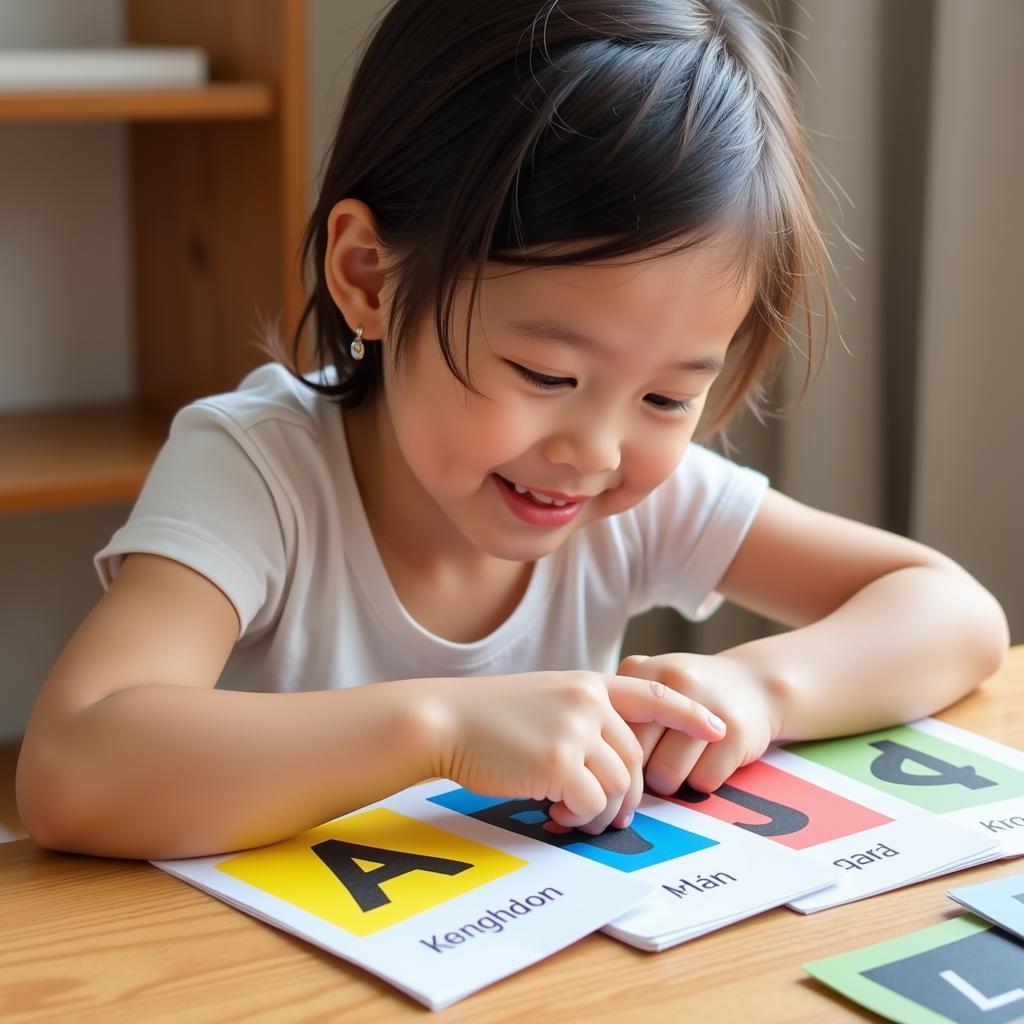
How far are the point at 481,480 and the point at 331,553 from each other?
181mm

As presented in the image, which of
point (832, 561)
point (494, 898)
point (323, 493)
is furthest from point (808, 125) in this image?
point (494, 898)

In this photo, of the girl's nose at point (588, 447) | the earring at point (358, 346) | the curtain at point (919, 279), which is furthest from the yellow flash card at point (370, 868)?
the curtain at point (919, 279)

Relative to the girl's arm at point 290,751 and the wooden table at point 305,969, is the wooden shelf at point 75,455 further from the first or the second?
the wooden table at point 305,969

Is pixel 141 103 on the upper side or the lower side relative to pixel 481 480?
upper

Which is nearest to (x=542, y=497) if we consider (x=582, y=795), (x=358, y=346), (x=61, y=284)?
(x=358, y=346)

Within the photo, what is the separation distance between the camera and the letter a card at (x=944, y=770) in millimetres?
748

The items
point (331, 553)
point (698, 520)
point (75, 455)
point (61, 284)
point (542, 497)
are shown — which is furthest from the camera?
point (61, 284)

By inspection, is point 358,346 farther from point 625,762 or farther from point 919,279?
point 919,279

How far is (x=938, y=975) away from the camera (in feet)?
1.92

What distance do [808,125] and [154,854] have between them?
131 cm

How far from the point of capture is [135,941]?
0.61 meters

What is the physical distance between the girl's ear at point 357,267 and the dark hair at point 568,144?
1cm

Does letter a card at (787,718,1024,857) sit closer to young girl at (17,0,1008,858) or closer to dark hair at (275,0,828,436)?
young girl at (17,0,1008,858)

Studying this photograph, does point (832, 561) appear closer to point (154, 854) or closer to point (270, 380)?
point (270, 380)
